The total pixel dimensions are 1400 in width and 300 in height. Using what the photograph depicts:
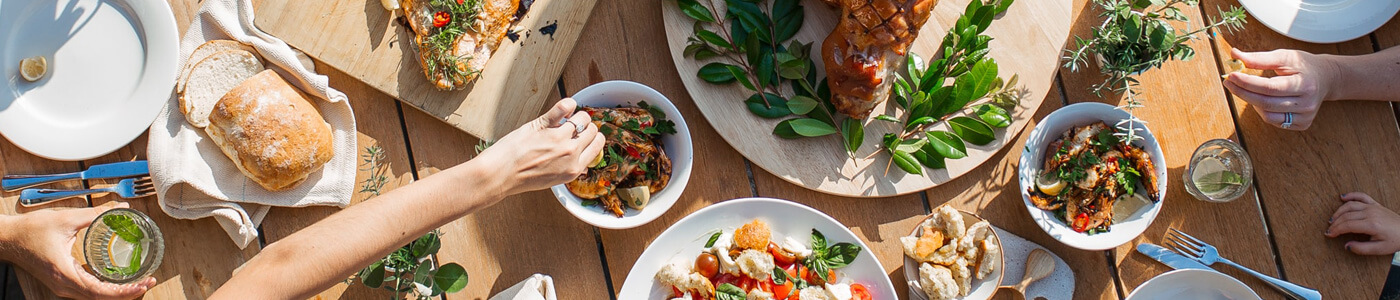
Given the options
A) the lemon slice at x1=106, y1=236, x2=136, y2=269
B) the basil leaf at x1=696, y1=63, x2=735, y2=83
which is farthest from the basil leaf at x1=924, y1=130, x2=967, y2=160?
the lemon slice at x1=106, y1=236, x2=136, y2=269

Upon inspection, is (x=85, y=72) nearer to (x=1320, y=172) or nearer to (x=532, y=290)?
(x=532, y=290)

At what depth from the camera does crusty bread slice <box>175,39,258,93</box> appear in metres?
2.52

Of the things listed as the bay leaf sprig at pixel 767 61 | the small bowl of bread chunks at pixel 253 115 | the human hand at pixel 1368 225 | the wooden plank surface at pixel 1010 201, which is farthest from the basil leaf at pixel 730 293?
the human hand at pixel 1368 225

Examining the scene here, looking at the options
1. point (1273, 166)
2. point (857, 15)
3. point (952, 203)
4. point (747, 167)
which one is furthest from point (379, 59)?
point (1273, 166)

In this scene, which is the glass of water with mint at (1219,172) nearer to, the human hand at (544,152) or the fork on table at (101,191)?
the human hand at (544,152)

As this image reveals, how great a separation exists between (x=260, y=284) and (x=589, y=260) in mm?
997

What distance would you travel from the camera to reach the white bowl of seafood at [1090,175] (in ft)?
8.11

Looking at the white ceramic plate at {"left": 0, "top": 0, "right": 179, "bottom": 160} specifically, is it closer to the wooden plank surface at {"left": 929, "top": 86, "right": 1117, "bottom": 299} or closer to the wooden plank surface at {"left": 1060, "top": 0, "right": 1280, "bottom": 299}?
the wooden plank surface at {"left": 929, "top": 86, "right": 1117, "bottom": 299}

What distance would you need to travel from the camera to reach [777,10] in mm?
2502

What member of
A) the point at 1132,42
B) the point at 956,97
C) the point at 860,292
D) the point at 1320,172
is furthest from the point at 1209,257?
the point at 860,292

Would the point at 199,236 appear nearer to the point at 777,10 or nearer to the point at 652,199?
the point at 652,199

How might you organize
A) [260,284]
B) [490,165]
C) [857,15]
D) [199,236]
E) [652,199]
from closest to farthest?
[260,284] → [490,165] → [857,15] → [652,199] → [199,236]

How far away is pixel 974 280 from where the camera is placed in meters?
2.54

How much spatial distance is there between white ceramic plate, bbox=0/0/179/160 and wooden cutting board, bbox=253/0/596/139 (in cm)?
41
